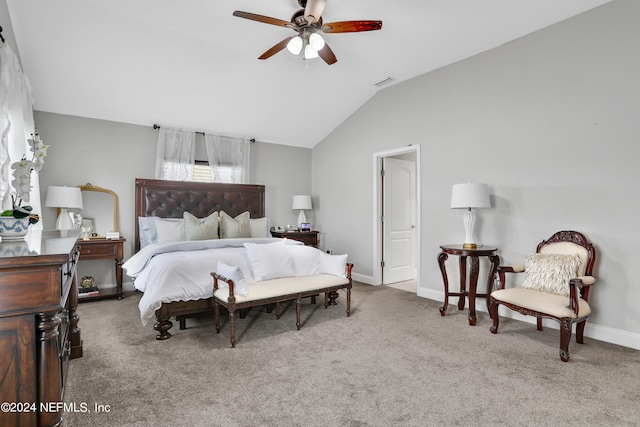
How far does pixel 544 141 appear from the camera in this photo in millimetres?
3547

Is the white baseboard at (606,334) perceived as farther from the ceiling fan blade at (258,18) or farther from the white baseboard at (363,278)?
the ceiling fan blade at (258,18)

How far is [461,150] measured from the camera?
4289mm

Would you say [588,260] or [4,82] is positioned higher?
[4,82]

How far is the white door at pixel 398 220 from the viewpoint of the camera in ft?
18.1

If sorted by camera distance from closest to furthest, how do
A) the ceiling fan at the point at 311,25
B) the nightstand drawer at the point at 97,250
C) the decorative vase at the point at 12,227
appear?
the decorative vase at the point at 12,227 < the ceiling fan at the point at 311,25 < the nightstand drawer at the point at 97,250

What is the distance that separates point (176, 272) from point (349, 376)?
187 cm

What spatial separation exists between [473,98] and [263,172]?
368 cm

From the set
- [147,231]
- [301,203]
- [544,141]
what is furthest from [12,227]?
[301,203]

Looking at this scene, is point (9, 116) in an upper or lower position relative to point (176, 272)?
upper

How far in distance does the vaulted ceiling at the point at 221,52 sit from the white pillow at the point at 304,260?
245 centimetres

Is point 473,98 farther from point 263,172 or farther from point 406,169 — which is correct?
point 263,172

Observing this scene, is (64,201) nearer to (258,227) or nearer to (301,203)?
(258,227)

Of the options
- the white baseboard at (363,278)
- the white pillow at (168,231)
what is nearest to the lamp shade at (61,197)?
the white pillow at (168,231)

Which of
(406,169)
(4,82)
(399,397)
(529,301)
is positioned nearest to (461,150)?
(406,169)
